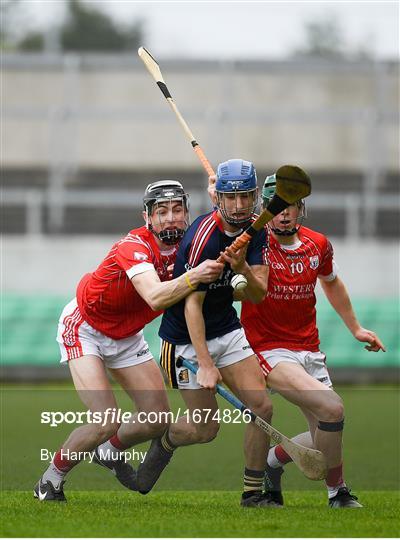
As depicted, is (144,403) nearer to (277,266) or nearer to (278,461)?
(278,461)

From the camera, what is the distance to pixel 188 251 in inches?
274

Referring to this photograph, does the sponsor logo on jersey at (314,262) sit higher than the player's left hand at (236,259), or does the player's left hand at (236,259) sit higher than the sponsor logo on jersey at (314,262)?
the player's left hand at (236,259)

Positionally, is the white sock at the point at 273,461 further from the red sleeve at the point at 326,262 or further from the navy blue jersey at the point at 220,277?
the red sleeve at the point at 326,262

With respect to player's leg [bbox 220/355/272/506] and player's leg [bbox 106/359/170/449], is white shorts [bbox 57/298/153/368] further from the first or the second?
player's leg [bbox 220/355/272/506]

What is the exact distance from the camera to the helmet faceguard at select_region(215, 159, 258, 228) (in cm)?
680

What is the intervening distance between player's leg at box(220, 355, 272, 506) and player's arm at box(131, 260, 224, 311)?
69 centimetres

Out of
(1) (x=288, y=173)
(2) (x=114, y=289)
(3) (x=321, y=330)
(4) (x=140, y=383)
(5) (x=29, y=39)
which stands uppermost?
(5) (x=29, y=39)

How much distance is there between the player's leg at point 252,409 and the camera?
7152 mm

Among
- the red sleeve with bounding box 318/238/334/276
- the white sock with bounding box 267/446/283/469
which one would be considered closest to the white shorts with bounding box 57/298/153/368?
the white sock with bounding box 267/446/283/469

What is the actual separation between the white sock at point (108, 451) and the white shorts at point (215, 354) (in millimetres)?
726

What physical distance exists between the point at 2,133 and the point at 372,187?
7.50m

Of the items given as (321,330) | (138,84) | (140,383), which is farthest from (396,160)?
(140,383)

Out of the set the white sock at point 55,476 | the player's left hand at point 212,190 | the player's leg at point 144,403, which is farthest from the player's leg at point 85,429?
the player's left hand at point 212,190

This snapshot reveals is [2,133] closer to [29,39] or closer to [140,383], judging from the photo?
[29,39]
